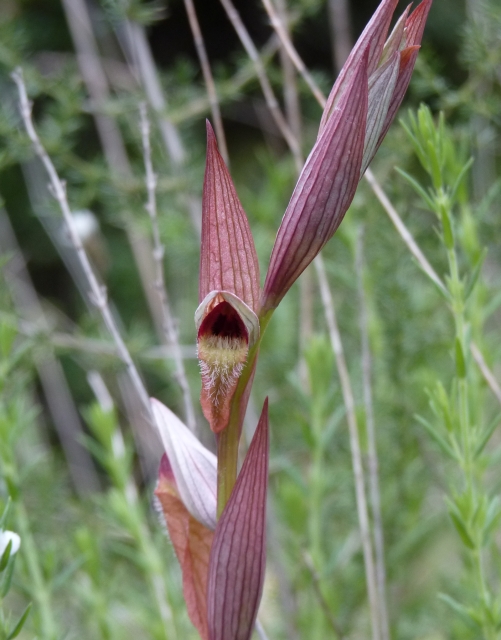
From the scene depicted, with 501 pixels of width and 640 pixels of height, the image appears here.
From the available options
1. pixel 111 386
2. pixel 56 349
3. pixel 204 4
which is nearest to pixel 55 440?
pixel 111 386

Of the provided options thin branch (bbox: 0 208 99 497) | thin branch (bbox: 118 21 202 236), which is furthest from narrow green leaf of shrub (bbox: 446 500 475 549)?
thin branch (bbox: 0 208 99 497)

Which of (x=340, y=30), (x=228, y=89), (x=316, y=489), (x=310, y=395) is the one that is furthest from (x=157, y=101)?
(x=316, y=489)

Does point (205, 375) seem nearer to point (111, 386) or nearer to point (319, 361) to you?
point (319, 361)

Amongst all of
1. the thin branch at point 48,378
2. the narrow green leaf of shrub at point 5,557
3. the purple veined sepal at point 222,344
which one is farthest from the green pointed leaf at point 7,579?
the thin branch at point 48,378

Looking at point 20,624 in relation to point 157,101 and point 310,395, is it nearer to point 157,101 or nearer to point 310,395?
point 310,395

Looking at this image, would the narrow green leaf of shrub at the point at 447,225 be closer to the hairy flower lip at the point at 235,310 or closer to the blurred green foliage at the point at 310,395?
the blurred green foliage at the point at 310,395
